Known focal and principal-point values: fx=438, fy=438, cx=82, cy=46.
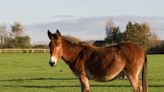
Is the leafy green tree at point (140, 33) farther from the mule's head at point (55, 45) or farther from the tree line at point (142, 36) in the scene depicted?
the mule's head at point (55, 45)

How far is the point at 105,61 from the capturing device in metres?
12.7

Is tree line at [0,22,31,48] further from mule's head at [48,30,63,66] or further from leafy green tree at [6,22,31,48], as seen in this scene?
mule's head at [48,30,63,66]

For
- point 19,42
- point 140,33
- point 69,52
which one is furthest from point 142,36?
point 69,52

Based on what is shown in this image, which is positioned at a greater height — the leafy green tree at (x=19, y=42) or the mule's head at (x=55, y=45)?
the mule's head at (x=55, y=45)

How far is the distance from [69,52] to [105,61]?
3.65ft

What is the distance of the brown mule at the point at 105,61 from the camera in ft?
41.3

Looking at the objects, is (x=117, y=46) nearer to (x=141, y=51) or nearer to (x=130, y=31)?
(x=141, y=51)

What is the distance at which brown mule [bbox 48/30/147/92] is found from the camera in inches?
496

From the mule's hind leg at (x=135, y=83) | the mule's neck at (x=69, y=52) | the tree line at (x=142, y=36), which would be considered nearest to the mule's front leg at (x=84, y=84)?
the mule's neck at (x=69, y=52)

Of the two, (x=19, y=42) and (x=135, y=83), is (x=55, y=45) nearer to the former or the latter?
(x=135, y=83)

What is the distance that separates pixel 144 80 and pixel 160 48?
90321mm

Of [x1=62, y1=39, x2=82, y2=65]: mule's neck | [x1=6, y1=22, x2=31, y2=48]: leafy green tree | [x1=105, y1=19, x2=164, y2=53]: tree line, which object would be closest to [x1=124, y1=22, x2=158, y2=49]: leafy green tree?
[x1=105, y1=19, x2=164, y2=53]: tree line

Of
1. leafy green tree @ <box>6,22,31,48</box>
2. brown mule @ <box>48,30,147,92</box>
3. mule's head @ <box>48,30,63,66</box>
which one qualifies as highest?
mule's head @ <box>48,30,63,66</box>

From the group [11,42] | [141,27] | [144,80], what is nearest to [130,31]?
[141,27]
